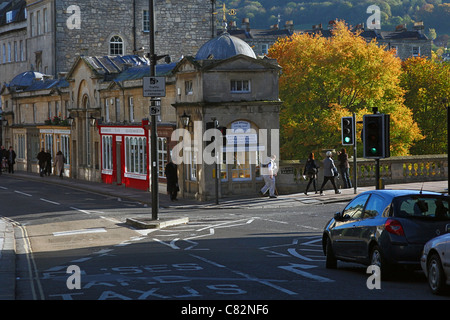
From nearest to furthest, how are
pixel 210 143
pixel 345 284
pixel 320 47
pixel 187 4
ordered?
1. pixel 345 284
2. pixel 210 143
3. pixel 320 47
4. pixel 187 4

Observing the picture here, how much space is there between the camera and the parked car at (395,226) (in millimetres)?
14156

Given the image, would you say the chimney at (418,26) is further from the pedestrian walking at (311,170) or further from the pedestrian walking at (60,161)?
the pedestrian walking at (311,170)

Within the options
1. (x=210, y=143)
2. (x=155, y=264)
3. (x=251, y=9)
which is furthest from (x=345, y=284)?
(x=251, y=9)

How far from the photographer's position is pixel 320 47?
61.3 meters

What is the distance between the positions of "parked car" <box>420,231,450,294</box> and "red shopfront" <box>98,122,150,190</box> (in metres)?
32.2

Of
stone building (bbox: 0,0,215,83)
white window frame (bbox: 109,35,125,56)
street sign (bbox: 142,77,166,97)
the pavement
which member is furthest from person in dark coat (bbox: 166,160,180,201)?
white window frame (bbox: 109,35,125,56)

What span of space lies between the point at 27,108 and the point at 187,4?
16.2 m

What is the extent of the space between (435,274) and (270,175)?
22.7 meters

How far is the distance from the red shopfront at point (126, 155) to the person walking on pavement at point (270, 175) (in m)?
9.90

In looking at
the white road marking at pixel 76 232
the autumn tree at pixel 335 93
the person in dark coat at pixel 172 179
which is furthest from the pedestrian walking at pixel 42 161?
the white road marking at pixel 76 232

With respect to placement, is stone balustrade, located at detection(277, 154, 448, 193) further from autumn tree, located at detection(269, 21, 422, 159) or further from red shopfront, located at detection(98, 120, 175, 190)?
autumn tree, located at detection(269, 21, 422, 159)

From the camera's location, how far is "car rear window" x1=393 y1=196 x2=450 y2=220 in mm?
14391

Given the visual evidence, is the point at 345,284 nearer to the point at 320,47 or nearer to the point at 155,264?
the point at 155,264

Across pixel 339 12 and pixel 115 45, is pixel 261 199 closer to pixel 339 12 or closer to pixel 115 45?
pixel 115 45
